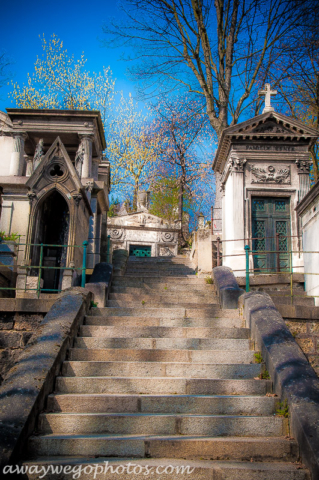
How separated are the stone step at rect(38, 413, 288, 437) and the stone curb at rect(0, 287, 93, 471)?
281 millimetres

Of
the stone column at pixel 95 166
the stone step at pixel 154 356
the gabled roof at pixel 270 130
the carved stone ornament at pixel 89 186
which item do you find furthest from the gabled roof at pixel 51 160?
the gabled roof at pixel 270 130

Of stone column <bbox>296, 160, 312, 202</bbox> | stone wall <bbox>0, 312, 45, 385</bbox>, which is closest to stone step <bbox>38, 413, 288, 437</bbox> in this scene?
stone wall <bbox>0, 312, 45, 385</bbox>

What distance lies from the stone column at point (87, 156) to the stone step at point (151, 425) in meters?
10.1

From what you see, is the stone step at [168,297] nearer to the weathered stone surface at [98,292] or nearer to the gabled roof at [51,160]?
the weathered stone surface at [98,292]

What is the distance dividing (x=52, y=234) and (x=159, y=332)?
5.26 m

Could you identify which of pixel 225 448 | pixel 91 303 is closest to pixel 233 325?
pixel 91 303

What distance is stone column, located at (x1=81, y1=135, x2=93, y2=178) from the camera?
14.3m

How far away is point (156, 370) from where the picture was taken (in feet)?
19.5

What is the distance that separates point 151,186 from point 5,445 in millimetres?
30759

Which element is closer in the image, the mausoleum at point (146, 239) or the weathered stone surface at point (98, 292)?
the weathered stone surface at point (98, 292)

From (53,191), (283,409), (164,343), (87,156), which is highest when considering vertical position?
(87,156)

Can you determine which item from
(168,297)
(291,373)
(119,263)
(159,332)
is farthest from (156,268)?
(291,373)

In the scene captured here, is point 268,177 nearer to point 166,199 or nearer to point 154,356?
point 154,356

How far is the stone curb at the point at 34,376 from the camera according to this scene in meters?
4.26
